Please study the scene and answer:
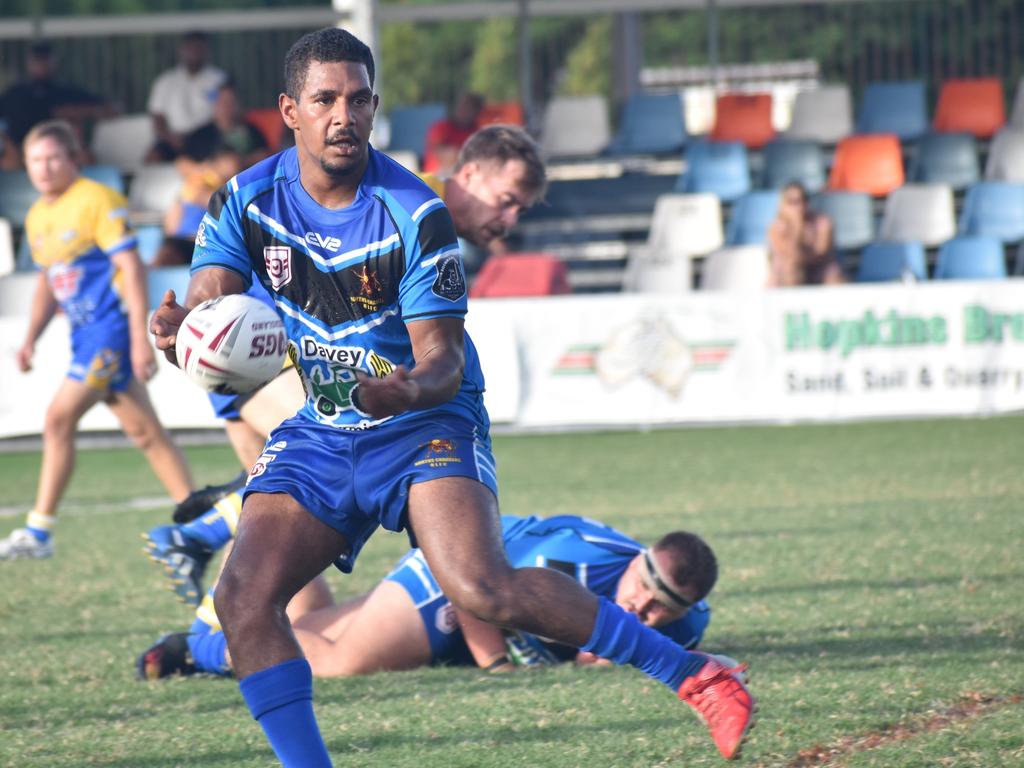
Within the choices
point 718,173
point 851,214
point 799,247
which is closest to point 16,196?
point 718,173

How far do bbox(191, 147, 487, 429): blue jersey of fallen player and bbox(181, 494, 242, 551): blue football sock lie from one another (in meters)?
1.88

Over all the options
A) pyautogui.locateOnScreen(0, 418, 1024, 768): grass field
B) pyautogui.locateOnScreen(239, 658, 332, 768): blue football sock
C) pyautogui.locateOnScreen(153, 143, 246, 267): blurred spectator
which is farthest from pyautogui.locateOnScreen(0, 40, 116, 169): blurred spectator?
pyautogui.locateOnScreen(239, 658, 332, 768): blue football sock

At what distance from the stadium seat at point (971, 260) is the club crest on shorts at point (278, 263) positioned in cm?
1202

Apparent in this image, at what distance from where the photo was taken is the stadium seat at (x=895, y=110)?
18.9m

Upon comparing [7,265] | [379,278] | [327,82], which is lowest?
[7,265]

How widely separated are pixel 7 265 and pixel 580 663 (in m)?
12.1

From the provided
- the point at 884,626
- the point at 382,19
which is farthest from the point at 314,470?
the point at 382,19

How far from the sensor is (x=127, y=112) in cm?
2441

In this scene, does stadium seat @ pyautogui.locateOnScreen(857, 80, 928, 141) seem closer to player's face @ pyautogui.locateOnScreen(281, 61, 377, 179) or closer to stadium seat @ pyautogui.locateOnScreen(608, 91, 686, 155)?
stadium seat @ pyautogui.locateOnScreen(608, 91, 686, 155)

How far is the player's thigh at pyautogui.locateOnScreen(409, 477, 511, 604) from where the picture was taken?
3.65 m

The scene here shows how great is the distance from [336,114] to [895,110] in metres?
16.4

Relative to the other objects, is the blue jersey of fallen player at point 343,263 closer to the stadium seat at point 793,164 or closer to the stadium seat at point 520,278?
the stadium seat at point 520,278

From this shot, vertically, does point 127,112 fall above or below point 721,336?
above

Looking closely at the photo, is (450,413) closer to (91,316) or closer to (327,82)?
(327,82)
